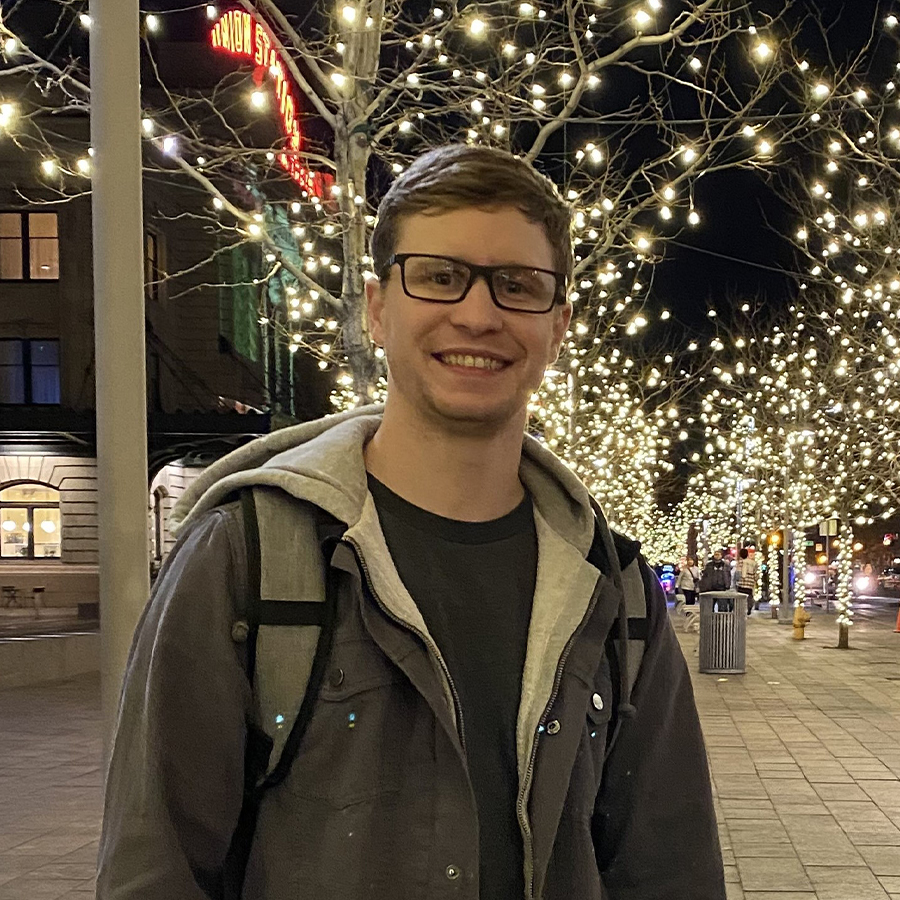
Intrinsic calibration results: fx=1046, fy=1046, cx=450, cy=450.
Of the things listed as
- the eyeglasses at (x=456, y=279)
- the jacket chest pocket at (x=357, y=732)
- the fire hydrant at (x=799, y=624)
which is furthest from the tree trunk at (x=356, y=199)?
the fire hydrant at (x=799, y=624)

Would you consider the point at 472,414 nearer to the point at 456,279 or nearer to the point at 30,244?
the point at 456,279

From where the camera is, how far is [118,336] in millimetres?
4000

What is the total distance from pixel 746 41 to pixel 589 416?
16082mm

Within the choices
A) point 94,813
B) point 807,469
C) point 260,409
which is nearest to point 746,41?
point 94,813

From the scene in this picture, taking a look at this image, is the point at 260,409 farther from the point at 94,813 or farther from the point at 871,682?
the point at 94,813

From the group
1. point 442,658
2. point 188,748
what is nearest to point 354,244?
point 442,658

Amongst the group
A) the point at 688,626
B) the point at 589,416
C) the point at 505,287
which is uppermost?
the point at 589,416

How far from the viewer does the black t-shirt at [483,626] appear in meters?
1.69

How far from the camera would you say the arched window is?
27562mm

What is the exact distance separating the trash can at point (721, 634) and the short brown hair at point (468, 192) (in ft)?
49.9

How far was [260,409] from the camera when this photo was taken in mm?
34969

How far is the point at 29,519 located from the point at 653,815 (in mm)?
28186

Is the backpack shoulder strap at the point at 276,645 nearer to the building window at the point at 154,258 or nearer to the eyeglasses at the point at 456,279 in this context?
the eyeglasses at the point at 456,279

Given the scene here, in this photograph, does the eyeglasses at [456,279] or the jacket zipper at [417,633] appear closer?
the jacket zipper at [417,633]
